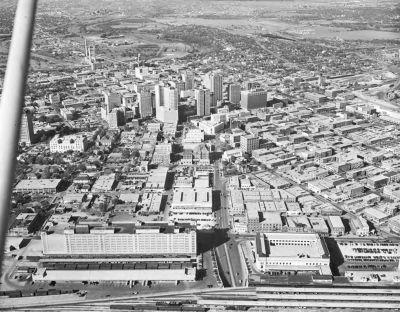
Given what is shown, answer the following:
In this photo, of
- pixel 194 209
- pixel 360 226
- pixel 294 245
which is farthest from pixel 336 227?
pixel 194 209

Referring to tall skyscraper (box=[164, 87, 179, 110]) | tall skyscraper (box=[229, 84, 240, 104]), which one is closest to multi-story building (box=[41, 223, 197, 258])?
tall skyscraper (box=[164, 87, 179, 110])

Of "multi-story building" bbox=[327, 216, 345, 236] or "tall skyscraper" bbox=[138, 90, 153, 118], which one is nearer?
"multi-story building" bbox=[327, 216, 345, 236]

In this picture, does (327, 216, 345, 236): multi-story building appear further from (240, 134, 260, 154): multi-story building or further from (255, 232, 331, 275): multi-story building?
(240, 134, 260, 154): multi-story building

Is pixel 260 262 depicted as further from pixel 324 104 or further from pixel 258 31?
pixel 258 31

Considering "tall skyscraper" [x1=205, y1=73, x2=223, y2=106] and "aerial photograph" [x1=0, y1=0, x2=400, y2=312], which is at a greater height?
"tall skyscraper" [x1=205, y1=73, x2=223, y2=106]

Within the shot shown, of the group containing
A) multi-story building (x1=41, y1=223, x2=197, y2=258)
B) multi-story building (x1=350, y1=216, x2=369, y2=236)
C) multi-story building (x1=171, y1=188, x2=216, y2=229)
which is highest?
multi-story building (x1=41, y1=223, x2=197, y2=258)

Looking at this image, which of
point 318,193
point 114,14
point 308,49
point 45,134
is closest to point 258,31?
point 308,49

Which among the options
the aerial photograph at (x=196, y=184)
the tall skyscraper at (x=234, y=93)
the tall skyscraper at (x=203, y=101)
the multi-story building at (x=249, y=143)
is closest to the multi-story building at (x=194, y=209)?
the aerial photograph at (x=196, y=184)
